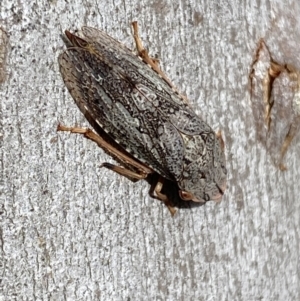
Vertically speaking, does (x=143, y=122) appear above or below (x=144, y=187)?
above

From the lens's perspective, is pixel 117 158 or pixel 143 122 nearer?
pixel 117 158

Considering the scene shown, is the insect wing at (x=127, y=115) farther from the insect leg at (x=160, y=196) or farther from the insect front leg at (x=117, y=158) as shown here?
the insect leg at (x=160, y=196)

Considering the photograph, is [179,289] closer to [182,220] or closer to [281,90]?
[182,220]

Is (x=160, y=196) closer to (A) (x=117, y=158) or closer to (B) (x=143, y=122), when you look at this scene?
(A) (x=117, y=158)

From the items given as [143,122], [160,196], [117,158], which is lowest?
[160,196]

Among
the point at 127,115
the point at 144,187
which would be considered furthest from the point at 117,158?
the point at 127,115

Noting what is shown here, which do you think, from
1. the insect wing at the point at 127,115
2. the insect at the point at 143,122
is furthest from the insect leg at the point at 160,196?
the insect wing at the point at 127,115

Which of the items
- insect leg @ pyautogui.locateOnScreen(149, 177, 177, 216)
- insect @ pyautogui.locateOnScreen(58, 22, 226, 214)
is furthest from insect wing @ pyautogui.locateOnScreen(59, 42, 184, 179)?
insect leg @ pyautogui.locateOnScreen(149, 177, 177, 216)
